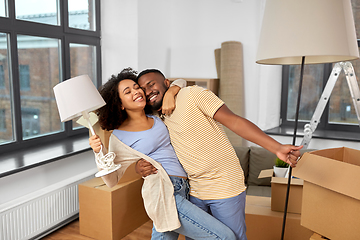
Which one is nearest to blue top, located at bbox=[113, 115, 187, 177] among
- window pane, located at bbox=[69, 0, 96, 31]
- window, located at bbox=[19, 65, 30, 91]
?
window, located at bbox=[19, 65, 30, 91]

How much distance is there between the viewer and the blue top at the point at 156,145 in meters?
1.47

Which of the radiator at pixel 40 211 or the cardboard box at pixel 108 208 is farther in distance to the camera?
the cardboard box at pixel 108 208

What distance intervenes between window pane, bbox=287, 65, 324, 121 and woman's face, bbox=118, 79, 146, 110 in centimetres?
303

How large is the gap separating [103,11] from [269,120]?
2.42 meters

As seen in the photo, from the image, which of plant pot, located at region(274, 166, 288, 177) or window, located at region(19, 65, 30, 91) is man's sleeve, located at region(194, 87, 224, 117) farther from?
window, located at region(19, 65, 30, 91)

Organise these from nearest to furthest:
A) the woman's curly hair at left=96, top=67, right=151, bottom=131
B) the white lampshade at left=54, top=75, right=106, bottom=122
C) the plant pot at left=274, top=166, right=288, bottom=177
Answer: the white lampshade at left=54, top=75, right=106, bottom=122 < the woman's curly hair at left=96, top=67, right=151, bottom=131 < the plant pot at left=274, top=166, right=288, bottom=177

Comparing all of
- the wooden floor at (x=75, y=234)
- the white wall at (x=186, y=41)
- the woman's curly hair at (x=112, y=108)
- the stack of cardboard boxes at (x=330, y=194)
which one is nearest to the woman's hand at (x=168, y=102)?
the woman's curly hair at (x=112, y=108)

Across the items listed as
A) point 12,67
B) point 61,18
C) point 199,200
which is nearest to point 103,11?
point 61,18

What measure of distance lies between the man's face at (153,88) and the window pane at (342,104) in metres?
3.02

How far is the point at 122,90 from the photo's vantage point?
4.92 feet

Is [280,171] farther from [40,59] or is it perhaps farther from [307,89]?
[40,59]

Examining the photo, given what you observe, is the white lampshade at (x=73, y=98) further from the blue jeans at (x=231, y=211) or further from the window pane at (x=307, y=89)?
the window pane at (x=307, y=89)

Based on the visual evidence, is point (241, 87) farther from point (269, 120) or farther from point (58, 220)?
point (58, 220)

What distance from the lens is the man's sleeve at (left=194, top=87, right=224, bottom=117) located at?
1331 mm
